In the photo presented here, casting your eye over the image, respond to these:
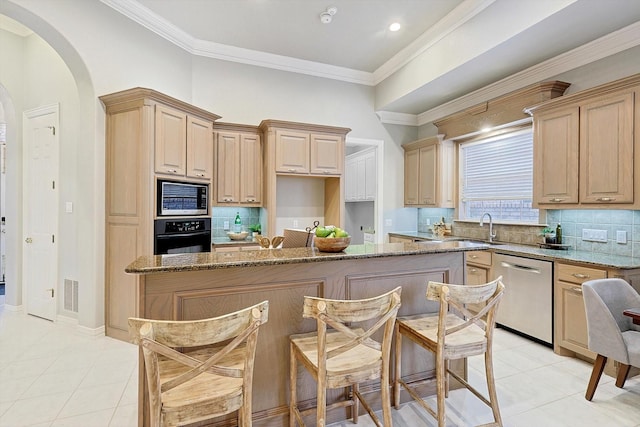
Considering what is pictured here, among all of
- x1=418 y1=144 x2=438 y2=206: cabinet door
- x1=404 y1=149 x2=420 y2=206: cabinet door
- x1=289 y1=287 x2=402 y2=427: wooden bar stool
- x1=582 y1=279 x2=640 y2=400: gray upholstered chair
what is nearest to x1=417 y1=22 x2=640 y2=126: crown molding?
x1=418 y1=144 x2=438 y2=206: cabinet door

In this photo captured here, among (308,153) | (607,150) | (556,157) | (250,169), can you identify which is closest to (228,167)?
(250,169)

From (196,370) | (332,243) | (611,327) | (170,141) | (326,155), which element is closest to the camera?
(196,370)

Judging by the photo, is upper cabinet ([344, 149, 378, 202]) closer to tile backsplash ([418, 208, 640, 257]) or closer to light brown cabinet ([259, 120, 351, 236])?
light brown cabinet ([259, 120, 351, 236])

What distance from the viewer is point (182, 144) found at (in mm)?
3629

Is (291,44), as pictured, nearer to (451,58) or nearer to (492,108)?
(451,58)

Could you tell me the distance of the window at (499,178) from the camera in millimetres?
4047

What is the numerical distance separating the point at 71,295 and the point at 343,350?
138 inches

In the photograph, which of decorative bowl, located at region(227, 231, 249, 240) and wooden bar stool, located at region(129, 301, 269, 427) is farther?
decorative bowl, located at region(227, 231, 249, 240)

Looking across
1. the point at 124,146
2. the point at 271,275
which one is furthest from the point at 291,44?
the point at 271,275

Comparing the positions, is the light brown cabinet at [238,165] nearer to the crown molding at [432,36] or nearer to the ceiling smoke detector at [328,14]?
the ceiling smoke detector at [328,14]

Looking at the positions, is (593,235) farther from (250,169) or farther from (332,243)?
(250,169)

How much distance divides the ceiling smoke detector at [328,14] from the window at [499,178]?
263cm

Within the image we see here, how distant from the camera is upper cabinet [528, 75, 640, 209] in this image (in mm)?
2754

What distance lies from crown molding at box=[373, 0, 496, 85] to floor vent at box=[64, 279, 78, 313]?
493cm
